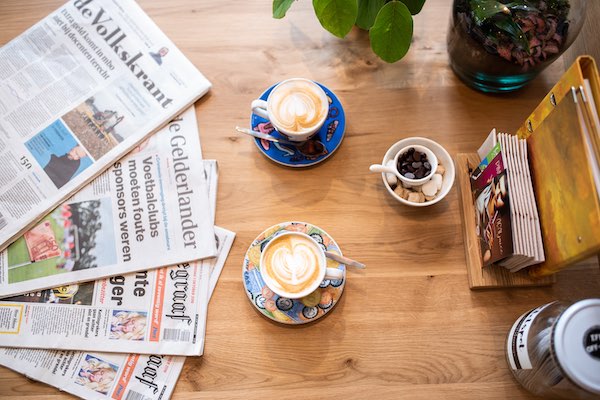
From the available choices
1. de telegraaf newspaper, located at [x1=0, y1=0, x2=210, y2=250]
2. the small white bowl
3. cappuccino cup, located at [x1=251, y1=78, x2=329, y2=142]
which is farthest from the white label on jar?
de telegraaf newspaper, located at [x1=0, y1=0, x2=210, y2=250]

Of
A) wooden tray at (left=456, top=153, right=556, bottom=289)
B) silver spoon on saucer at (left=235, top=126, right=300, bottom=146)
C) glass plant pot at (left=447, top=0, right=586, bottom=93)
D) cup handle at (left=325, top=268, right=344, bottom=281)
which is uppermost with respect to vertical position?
glass plant pot at (left=447, top=0, right=586, bottom=93)

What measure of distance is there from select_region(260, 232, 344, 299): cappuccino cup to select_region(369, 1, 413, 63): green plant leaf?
340mm

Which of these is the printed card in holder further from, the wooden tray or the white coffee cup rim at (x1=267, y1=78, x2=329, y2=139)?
the white coffee cup rim at (x1=267, y1=78, x2=329, y2=139)

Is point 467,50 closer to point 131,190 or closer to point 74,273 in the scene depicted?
point 131,190

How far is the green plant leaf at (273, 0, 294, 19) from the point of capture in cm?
83

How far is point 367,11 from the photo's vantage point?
847mm

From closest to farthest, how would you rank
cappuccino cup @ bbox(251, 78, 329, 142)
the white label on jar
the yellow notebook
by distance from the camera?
1. the yellow notebook
2. the white label on jar
3. cappuccino cup @ bbox(251, 78, 329, 142)

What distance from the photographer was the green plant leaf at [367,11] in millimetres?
837

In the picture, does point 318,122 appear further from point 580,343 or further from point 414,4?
point 580,343

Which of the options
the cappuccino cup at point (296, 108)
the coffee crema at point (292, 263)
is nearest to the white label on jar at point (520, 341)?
the coffee crema at point (292, 263)

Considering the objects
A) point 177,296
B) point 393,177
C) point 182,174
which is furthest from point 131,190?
point 393,177

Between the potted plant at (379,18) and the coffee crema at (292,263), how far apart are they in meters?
0.35

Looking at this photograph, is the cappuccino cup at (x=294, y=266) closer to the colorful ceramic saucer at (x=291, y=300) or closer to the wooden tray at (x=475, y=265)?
the colorful ceramic saucer at (x=291, y=300)

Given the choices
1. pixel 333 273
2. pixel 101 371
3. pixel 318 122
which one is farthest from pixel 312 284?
pixel 101 371
